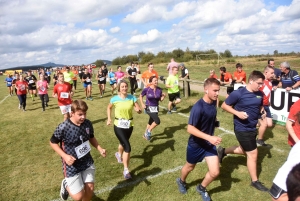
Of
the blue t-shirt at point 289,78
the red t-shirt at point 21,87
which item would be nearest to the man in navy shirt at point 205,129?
the blue t-shirt at point 289,78

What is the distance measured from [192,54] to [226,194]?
65.5 metres

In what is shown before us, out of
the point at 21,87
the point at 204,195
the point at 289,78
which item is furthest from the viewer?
the point at 21,87

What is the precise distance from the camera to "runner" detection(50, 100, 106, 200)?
11.0ft

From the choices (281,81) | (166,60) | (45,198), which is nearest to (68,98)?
(45,198)

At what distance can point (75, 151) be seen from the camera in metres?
3.49

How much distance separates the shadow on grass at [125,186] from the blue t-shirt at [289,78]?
19.0 feet

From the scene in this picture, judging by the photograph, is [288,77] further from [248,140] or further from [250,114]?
[248,140]

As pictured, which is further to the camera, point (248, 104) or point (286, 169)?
point (248, 104)

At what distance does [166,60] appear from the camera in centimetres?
6719

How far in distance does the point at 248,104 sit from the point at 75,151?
10.3 ft

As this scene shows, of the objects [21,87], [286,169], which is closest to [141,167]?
[286,169]

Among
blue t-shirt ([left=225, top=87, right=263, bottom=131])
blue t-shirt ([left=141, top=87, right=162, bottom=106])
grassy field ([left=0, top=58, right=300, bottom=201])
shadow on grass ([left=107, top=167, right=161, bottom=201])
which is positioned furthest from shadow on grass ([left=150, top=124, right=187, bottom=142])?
blue t-shirt ([left=225, top=87, right=263, bottom=131])

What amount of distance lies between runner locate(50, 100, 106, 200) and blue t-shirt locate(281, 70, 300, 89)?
728 cm

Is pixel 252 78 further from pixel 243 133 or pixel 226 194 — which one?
pixel 226 194
